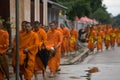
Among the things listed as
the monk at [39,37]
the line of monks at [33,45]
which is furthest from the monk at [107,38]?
the monk at [39,37]

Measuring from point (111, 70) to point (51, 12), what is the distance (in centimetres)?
1984

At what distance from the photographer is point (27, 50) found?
11891mm

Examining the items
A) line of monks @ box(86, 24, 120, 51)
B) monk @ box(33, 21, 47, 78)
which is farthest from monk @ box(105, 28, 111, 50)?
monk @ box(33, 21, 47, 78)

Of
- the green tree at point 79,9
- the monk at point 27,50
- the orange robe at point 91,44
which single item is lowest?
the orange robe at point 91,44

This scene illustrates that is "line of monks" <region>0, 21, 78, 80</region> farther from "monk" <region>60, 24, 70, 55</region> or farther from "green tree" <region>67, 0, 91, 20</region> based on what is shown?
"green tree" <region>67, 0, 91, 20</region>

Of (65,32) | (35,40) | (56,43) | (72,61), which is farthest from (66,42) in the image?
(35,40)

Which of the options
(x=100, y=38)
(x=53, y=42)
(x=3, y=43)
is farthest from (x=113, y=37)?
(x=3, y=43)

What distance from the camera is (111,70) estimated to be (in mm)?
16844

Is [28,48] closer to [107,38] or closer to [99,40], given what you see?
[99,40]

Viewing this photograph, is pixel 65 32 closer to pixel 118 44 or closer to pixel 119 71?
pixel 119 71

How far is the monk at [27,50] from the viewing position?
11938mm

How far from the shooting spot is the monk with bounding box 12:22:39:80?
1194cm

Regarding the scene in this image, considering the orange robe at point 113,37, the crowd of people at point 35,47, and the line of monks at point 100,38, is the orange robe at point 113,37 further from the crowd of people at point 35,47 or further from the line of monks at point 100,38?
the crowd of people at point 35,47

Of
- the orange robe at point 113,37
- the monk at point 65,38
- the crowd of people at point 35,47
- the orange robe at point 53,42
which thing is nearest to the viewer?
the crowd of people at point 35,47
